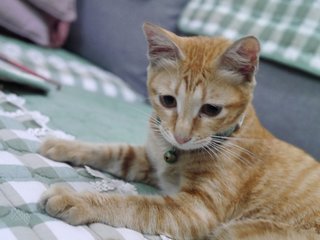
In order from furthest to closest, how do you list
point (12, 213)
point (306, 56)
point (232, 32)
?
point (232, 32), point (306, 56), point (12, 213)

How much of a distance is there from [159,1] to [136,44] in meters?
0.22

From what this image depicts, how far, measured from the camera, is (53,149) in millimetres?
1071

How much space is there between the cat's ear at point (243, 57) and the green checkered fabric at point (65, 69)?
3.07 ft

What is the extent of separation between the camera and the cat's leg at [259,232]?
95cm

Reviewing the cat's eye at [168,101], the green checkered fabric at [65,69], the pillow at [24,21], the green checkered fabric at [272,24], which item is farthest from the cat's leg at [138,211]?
the pillow at [24,21]

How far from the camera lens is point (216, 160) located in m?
1.03

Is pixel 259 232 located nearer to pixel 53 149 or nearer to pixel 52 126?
pixel 53 149

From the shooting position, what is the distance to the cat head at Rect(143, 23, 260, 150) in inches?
38.9

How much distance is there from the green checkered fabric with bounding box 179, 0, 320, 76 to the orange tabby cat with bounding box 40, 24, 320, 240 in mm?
522

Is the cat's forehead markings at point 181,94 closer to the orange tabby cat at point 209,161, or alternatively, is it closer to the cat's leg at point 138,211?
the orange tabby cat at point 209,161

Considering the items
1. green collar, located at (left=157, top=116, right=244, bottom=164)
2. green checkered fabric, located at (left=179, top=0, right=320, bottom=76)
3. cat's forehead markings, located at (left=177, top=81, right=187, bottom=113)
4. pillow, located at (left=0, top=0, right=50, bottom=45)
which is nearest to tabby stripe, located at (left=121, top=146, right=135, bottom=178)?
green collar, located at (left=157, top=116, right=244, bottom=164)

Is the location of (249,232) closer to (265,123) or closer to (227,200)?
(227,200)

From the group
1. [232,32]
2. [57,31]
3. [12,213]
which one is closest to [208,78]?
[12,213]

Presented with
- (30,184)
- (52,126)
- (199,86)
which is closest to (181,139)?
(199,86)
